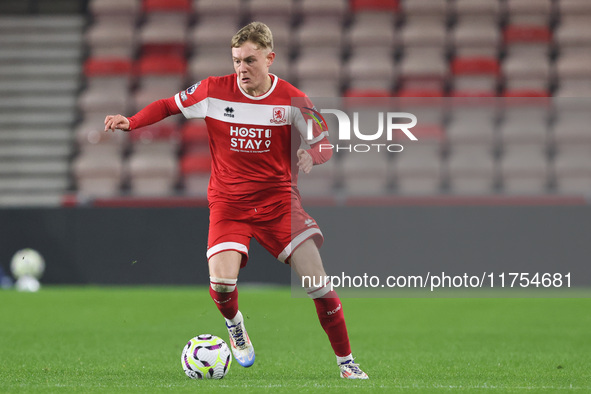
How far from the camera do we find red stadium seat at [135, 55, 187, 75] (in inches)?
560

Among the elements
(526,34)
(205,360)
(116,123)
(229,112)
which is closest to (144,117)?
(116,123)

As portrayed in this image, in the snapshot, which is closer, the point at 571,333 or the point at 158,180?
the point at 571,333

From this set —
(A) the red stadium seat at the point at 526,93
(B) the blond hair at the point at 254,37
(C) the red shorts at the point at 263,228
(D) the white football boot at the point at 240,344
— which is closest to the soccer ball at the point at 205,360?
(D) the white football boot at the point at 240,344

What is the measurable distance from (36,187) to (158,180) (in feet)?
6.26

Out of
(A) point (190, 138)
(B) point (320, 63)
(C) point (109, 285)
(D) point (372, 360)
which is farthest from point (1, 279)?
(D) point (372, 360)

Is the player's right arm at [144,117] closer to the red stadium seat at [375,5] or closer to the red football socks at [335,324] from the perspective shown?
the red football socks at [335,324]

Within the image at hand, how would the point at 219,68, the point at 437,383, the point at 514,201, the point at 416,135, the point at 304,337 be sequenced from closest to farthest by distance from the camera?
the point at 437,383 < the point at 304,337 < the point at 514,201 < the point at 416,135 < the point at 219,68

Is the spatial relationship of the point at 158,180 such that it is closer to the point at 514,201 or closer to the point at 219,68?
the point at 219,68

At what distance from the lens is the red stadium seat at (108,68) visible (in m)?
14.3

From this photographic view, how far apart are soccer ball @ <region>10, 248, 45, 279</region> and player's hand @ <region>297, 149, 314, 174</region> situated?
7151mm

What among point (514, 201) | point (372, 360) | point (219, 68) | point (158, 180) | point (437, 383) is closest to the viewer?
Answer: point (437, 383)

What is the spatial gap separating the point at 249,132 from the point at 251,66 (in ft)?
1.26

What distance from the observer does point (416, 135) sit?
1237 centimetres

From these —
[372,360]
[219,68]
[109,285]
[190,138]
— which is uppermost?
[219,68]
